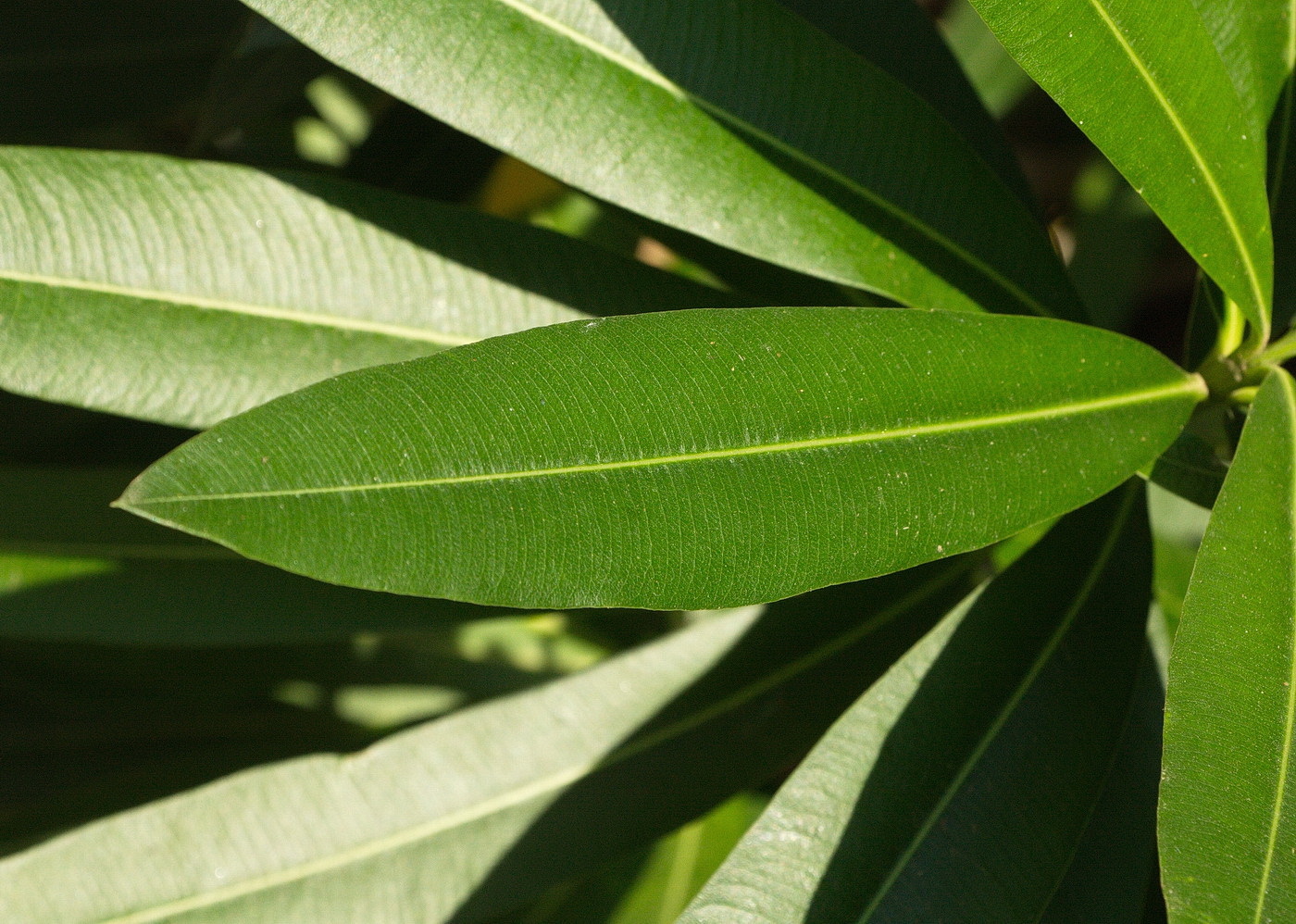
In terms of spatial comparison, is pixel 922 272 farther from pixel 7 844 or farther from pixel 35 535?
pixel 7 844

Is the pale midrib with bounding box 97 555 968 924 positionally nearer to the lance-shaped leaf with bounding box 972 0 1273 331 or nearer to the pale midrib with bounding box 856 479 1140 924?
the pale midrib with bounding box 856 479 1140 924

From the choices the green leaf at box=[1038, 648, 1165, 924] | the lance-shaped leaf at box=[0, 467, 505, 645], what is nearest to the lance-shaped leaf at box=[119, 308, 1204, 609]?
the green leaf at box=[1038, 648, 1165, 924]

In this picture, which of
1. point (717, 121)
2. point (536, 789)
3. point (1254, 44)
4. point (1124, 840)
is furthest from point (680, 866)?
point (1254, 44)

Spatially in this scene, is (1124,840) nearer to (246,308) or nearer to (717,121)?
(717,121)

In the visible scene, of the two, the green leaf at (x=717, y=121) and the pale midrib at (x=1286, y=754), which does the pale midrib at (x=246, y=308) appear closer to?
the green leaf at (x=717, y=121)

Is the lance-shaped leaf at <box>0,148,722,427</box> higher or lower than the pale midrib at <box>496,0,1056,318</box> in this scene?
lower

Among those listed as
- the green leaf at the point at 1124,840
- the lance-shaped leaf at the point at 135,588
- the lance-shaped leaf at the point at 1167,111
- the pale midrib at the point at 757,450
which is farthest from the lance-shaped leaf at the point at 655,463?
the lance-shaped leaf at the point at 135,588
